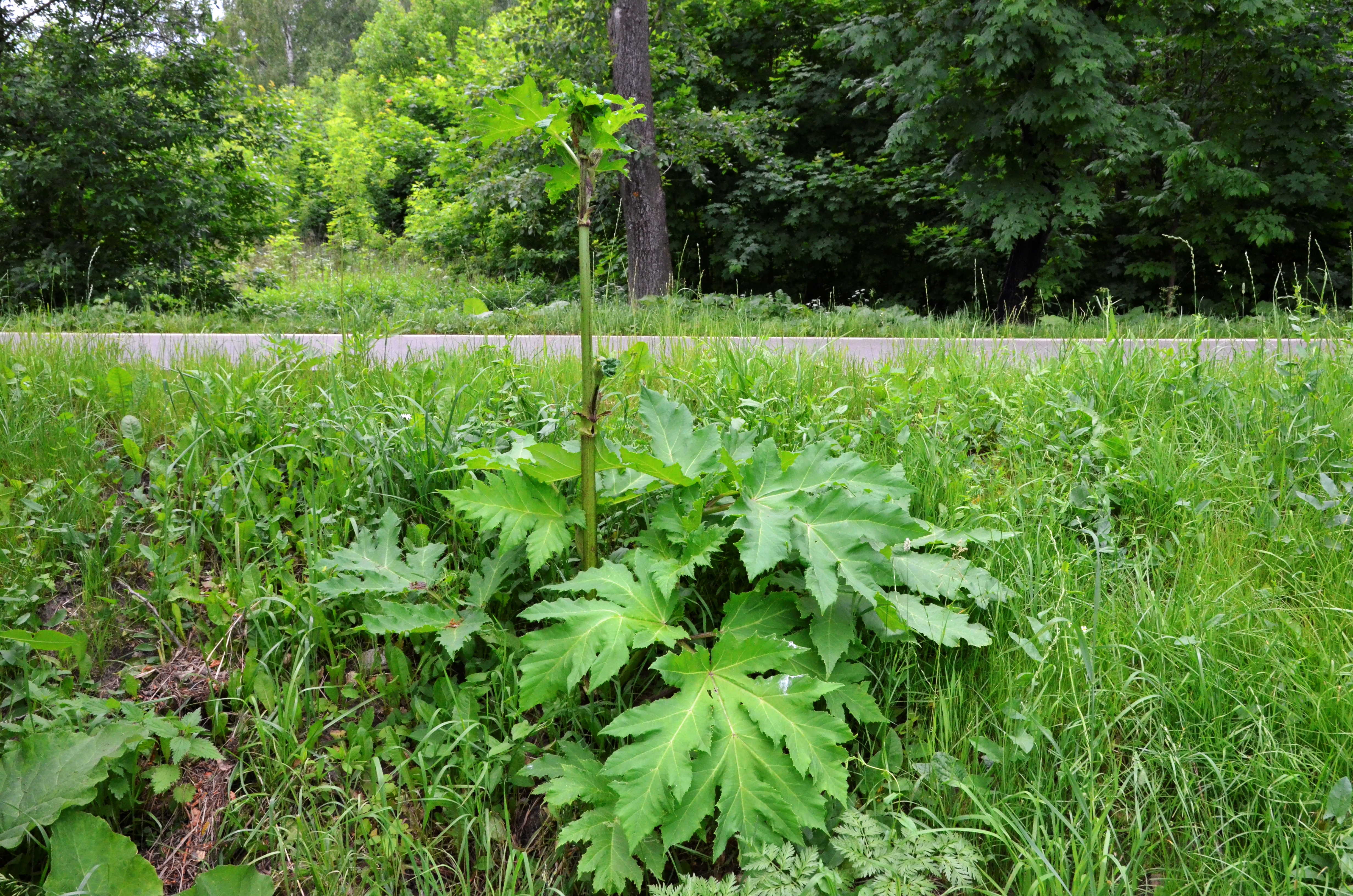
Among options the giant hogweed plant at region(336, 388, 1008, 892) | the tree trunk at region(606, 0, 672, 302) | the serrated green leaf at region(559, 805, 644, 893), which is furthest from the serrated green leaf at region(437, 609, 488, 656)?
the tree trunk at region(606, 0, 672, 302)

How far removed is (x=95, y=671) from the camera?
2.17 meters

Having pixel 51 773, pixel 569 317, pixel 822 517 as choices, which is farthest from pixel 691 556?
pixel 569 317

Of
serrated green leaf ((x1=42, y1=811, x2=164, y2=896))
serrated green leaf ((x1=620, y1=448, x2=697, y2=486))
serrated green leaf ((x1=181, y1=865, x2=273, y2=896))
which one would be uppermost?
serrated green leaf ((x1=620, y1=448, x2=697, y2=486))

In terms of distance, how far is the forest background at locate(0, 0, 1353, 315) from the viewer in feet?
27.7

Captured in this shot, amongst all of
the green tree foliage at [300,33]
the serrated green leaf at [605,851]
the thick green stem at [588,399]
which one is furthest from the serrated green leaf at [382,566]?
the green tree foliage at [300,33]

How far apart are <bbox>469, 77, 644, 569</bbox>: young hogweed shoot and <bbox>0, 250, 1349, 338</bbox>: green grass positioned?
942 mm

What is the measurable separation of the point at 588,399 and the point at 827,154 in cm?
1287

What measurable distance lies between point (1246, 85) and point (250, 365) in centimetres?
1290

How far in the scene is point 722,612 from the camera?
2.24 metres

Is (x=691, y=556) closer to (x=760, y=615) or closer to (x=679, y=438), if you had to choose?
(x=760, y=615)

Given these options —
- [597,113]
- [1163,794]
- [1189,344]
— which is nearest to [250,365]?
[597,113]

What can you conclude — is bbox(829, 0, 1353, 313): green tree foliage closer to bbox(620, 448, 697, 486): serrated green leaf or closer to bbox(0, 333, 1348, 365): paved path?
bbox(0, 333, 1348, 365): paved path

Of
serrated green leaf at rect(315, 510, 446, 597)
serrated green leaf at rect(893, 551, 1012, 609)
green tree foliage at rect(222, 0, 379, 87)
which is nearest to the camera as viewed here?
serrated green leaf at rect(893, 551, 1012, 609)

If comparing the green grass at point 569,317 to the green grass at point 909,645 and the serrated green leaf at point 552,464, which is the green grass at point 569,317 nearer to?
the green grass at point 909,645
